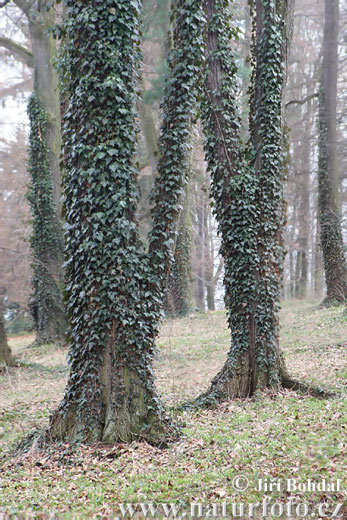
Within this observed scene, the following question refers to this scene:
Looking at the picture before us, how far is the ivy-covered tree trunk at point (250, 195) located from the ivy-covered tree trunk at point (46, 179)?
23.7 ft

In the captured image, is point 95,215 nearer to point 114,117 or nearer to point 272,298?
point 114,117

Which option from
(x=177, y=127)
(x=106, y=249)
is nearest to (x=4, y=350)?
(x=106, y=249)

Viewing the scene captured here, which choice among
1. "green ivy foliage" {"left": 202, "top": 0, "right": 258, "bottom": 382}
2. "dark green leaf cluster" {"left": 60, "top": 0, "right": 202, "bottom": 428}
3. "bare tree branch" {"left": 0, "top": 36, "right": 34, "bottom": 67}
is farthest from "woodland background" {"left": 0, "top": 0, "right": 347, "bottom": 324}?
"dark green leaf cluster" {"left": 60, "top": 0, "right": 202, "bottom": 428}

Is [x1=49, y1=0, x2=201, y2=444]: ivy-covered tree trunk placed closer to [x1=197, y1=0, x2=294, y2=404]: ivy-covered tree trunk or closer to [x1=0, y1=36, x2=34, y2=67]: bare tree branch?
[x1=197, y1=0, x2=294, y2=404]: ivy-covered tree trunk

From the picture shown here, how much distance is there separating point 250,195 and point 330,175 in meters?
8.04

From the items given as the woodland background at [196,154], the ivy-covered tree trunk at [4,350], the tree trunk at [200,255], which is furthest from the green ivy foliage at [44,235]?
the tree trunk at [200,255]

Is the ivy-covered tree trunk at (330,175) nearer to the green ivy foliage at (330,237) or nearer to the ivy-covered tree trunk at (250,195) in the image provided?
the green ivy foliage at (330,237)

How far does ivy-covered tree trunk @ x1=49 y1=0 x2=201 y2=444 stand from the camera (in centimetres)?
507

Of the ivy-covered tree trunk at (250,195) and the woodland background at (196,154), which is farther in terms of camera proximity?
the woodland background at (196,154)

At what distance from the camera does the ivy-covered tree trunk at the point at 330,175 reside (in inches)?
523

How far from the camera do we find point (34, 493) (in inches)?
161

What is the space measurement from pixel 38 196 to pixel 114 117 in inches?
335

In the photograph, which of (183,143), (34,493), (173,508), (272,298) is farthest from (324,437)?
(183,143)

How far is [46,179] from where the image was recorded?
42.7 ft
